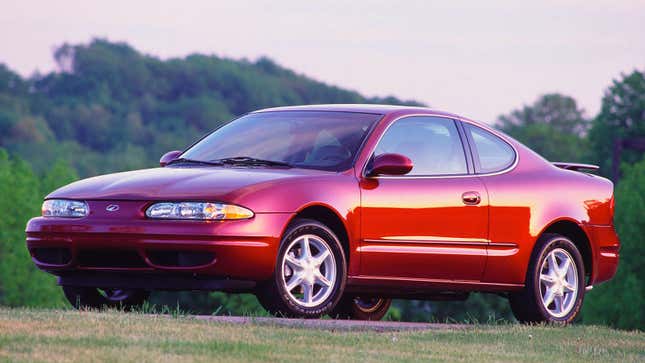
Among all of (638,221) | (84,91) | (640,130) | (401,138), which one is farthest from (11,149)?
(401,138)

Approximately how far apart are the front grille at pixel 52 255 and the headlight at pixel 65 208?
0.79 ft

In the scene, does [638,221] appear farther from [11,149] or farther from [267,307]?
[11,149]

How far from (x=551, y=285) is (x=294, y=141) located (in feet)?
8.53

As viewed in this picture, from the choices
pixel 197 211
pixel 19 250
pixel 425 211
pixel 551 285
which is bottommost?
pixel 19 250

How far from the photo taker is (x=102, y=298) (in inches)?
427

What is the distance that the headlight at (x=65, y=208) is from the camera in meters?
9.72

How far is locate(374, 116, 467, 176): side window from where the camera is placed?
10.7 meters

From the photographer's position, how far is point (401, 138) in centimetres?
1075

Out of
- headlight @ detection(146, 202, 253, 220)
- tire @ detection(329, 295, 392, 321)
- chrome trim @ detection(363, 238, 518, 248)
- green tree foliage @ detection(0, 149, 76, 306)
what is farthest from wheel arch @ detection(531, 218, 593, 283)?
green tree foliage @ detection(0, 149, 76, 306)

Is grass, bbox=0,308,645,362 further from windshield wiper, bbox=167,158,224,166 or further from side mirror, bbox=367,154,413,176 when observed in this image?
windshield wiper, bbox=167,158,224,166

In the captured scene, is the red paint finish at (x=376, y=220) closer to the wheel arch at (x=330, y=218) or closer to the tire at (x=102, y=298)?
the wheel arch at (x=330, y=218)

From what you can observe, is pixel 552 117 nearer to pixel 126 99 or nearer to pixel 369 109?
pixel 126 99

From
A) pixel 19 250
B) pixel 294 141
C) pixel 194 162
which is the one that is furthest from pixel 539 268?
pixel 19 250

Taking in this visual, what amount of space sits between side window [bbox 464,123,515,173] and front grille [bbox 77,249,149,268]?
10.0 ft
